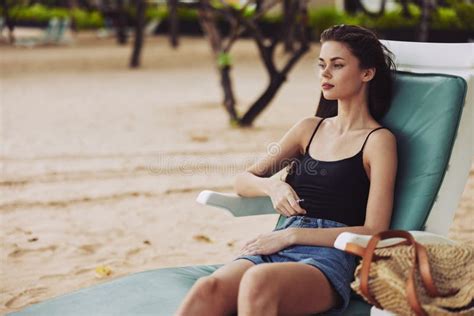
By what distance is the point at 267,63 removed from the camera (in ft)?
29.9

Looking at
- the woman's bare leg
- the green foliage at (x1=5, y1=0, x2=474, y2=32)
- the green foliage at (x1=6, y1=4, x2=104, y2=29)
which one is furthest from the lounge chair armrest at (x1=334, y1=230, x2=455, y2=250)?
the green foliage at (x1=6, y1=4, x2=104, y2=29)

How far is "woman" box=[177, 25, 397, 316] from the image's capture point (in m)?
2.37

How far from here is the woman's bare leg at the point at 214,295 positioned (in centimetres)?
235

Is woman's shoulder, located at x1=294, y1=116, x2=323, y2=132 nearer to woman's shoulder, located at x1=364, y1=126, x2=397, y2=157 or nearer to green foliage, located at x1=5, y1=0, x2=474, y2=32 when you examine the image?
woman's shoulder, located at x1=364, y1=126, x2=397, y2=157

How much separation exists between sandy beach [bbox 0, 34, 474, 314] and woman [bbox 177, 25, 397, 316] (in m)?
1.60

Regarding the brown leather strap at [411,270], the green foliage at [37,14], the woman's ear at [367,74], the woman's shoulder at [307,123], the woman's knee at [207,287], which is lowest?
the green foliage at [37,14]

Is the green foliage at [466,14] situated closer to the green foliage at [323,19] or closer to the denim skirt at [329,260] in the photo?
the green foliage at [323,19]

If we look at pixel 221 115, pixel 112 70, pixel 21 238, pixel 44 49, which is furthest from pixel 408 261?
pixel 44 49

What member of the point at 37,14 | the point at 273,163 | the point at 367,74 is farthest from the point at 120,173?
the point at 37,14

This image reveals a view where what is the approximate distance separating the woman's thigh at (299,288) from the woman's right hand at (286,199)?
34 cm

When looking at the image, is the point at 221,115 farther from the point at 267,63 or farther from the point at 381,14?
the point at 381,14

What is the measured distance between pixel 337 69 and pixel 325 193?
0.43 m

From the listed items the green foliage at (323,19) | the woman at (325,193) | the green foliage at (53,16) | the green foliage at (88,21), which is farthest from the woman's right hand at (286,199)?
the green foliage at (88,21)

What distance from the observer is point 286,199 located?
2766mm
